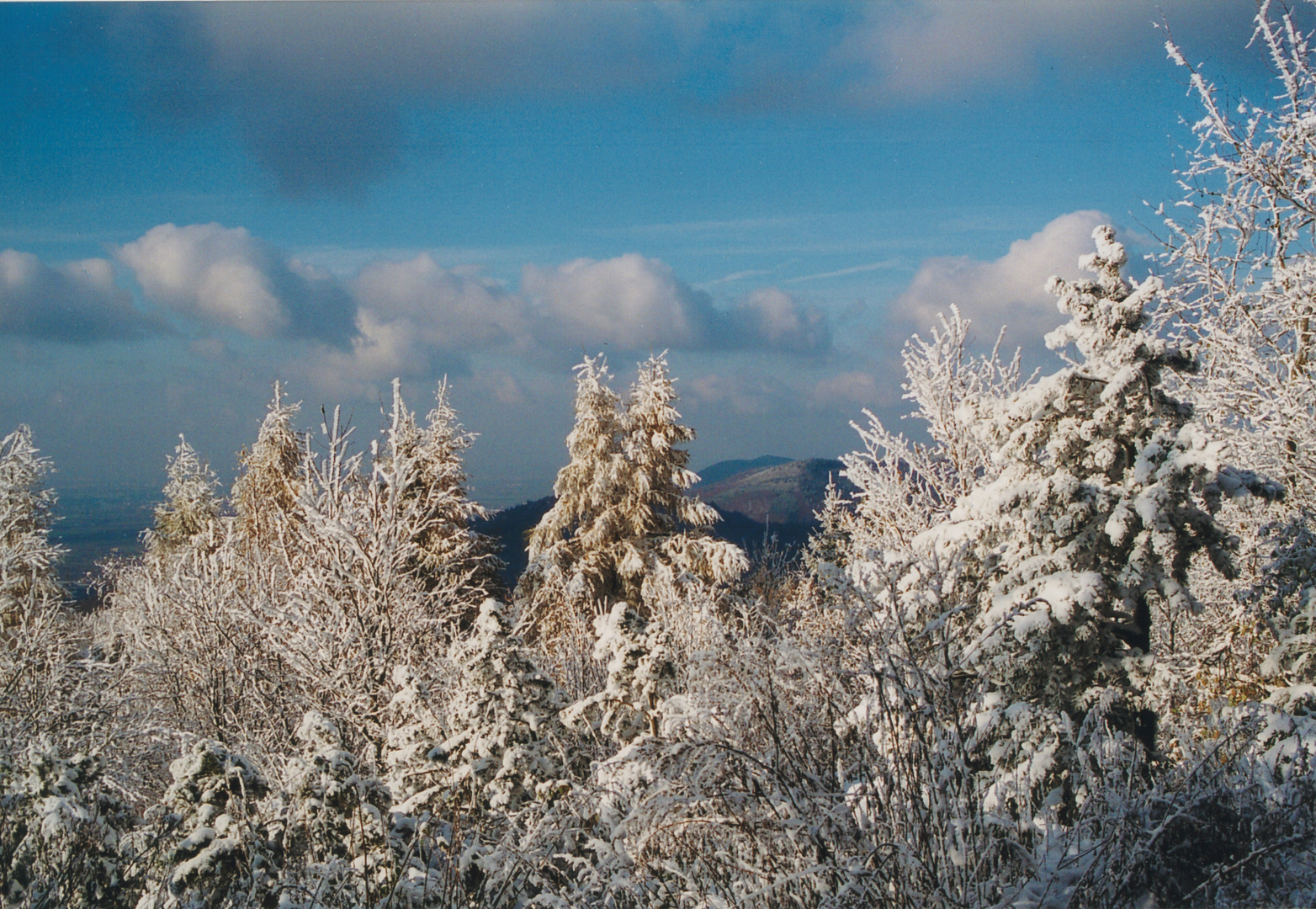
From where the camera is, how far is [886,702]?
3.55 m

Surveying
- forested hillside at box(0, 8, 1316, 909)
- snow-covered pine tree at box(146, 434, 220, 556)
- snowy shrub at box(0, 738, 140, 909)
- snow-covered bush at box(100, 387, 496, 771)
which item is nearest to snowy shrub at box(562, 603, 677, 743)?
forested hillside at box(0, 8, 1316, 909)

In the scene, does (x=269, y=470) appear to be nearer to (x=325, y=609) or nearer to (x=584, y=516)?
(x=584, y=516)

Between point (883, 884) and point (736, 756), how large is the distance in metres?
0.87

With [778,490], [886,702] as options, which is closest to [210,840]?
[886,702]

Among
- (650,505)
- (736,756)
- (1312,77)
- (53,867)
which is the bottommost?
(53,867)

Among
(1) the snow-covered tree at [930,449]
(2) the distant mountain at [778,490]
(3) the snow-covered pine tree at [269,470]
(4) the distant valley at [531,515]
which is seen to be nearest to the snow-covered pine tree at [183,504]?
(4) the distant valley at [531,515]

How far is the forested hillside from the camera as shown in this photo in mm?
3836

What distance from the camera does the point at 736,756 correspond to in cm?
405

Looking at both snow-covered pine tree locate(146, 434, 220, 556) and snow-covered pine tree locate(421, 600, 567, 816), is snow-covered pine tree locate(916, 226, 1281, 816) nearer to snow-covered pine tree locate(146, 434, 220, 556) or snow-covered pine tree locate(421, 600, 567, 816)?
snow-covered pine tree locate(421, 600, 567, 816)

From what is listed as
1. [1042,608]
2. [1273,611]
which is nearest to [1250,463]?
[1273,611]

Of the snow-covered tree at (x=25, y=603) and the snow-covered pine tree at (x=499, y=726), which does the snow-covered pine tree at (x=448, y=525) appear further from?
the snow-covered pine tree at (x=499, y=726)

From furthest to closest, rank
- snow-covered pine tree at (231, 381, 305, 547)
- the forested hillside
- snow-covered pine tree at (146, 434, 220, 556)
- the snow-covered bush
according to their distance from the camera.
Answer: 1. snow-covered pine tree at (146, 434, 220, 556)
2. snow-covered pine tree at (231, 381, 305, 547)
3. the snow-covered bush
4. the forested hillside

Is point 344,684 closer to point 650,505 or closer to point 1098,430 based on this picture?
point 1098,430

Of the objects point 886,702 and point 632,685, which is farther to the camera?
point 632,685
